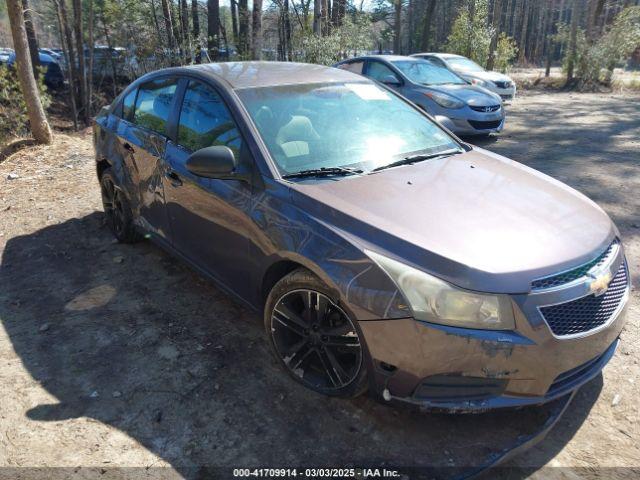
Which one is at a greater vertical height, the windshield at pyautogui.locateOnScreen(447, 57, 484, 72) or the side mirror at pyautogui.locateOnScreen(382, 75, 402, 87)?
the windshield at pyautogui.locateOnScreen(447, 57, 484, 72)

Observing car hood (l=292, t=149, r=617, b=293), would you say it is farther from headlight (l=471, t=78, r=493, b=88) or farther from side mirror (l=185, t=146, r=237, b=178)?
headlight (l=471, t=78, r=493, b=88)

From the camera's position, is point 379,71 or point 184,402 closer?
point 184,402

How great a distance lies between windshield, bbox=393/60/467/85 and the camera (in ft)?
31.6

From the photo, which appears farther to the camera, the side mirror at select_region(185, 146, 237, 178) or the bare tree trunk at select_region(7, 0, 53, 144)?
the bare tree trunk at select_region(7, 0, 53, 144)

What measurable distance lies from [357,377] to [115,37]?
15.1 metres

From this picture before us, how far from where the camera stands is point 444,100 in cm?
889

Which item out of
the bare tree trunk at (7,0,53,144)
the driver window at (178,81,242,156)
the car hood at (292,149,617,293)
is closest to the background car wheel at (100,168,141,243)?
the driver window at (178,81,242,156)

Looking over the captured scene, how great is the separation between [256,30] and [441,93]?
18.4 feet

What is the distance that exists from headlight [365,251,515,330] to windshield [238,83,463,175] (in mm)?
1037

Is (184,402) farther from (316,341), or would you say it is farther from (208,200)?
(208,200)

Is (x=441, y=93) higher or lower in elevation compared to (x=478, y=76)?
lower

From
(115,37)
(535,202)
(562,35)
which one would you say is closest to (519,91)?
(562,35)

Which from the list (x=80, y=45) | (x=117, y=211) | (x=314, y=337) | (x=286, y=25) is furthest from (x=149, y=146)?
(x=286, y=25)

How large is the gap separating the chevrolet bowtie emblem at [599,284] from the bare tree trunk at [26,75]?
9045 millimetres
